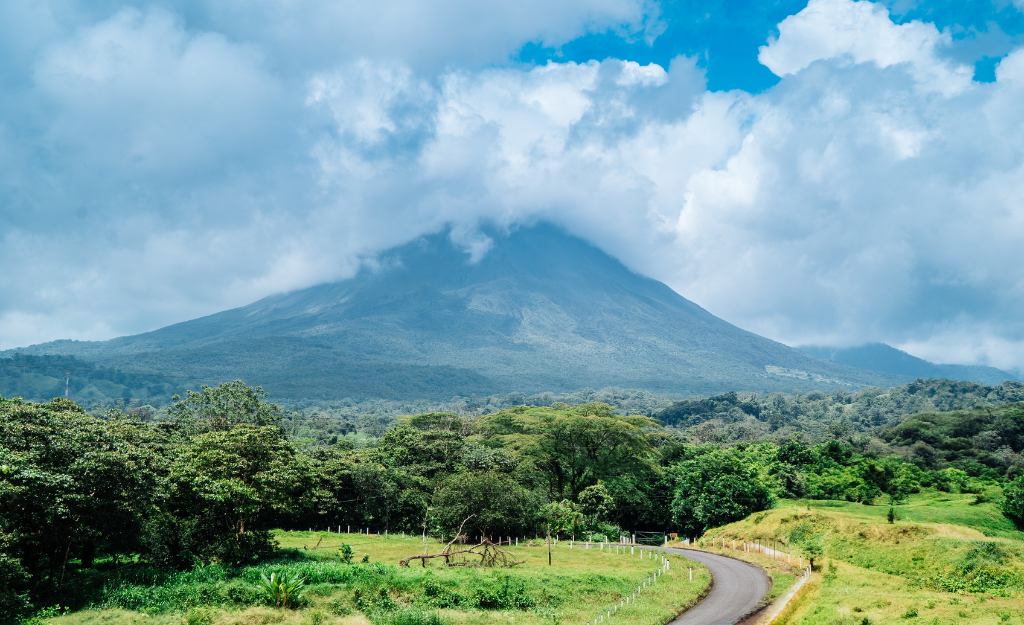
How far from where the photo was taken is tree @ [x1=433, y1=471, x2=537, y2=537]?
97.6 ft

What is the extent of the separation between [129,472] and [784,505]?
36.3 meters

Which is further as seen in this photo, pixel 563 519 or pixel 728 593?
pixel 563 519

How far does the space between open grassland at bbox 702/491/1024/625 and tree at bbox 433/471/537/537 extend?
12077mm

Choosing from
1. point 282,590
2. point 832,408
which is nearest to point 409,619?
point 282,590

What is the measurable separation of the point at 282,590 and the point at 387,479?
66.6 ft

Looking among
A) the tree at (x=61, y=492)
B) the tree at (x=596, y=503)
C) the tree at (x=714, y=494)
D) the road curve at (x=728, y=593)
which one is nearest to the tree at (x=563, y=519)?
the tree at (x=596, y=503)

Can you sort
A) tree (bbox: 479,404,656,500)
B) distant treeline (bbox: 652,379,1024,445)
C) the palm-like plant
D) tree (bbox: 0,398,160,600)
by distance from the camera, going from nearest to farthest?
tree (bbox: 0,398,160,600) < the palm-like plant < tree (bbox: 479,404,656,500) < distant treeline (bbox: 652,379,1024,445)

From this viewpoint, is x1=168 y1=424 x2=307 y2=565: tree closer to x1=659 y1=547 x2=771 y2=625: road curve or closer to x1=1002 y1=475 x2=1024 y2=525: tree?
x1=659 y1=547 x2=771 y2=625: road curve

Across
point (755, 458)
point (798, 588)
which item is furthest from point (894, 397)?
point (798, 588)

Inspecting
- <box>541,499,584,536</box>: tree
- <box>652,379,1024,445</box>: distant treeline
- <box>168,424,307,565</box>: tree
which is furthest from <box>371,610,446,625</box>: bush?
<box>652,379,1024,445</box>: distant treeline

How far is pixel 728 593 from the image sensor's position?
67.8 feet

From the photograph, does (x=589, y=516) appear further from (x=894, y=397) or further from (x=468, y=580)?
(x=894, y=397)

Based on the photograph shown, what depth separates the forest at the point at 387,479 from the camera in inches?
630

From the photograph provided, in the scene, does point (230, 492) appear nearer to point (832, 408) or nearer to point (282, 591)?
point (282, 591)
